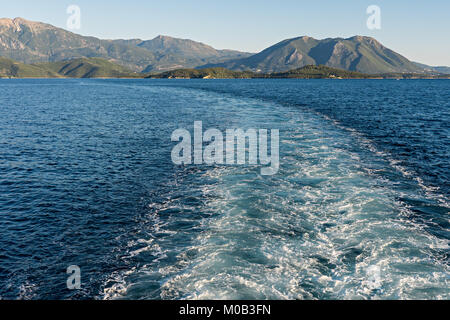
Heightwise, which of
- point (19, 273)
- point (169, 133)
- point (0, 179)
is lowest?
→ point (19, 273)

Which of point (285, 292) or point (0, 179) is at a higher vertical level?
point (0, 179)

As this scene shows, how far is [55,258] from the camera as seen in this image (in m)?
20.3

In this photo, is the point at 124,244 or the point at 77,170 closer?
the point at 124,244

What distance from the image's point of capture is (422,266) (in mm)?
18688

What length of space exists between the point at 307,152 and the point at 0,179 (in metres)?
41.5

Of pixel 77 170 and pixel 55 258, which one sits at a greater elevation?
pixel 77 170

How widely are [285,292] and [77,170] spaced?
32.4 m

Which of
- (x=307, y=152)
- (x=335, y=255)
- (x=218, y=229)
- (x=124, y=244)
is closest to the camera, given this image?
(x=335, y=255)

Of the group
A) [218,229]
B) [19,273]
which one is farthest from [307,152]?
[19,273]

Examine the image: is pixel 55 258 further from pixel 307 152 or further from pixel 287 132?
pixel 287 132
